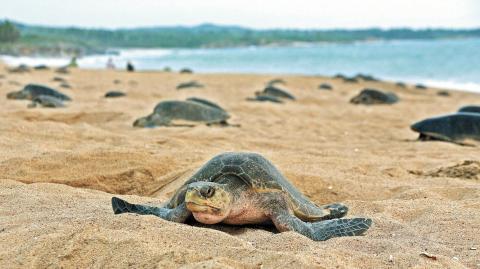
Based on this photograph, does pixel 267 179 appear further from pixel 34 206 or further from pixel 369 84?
pixel 369 84

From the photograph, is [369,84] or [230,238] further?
[369,84]

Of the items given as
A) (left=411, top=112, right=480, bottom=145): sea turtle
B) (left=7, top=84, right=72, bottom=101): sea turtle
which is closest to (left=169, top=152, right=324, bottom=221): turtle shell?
(left=411, top=112, right=480, bottom=145): sea turtle

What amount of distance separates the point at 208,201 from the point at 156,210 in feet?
1.56

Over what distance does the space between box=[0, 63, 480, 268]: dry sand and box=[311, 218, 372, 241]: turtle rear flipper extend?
0.29 ft

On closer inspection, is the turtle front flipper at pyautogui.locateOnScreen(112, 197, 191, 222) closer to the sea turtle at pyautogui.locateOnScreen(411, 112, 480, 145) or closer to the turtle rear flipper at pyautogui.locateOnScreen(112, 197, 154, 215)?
the turtle rear flipper at pyautogui.locateOnScreen(112, 197, 154, 215)

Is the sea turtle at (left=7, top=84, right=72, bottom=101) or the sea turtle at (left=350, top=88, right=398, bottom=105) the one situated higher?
the sea turtle at (left=7, top=84, right=72, bottom=101)

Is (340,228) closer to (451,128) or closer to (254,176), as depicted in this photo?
(254,176)

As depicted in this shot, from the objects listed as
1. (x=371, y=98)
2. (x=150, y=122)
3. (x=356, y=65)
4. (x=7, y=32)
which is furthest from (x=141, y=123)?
(x=7, y=32)

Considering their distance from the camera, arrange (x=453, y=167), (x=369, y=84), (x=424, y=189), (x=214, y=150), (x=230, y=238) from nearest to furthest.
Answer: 1. (x=230, y=238)
2. (x=424, y=189)
3. (x=453, y=167)
4. (x=214, y=150)
5. (x=369, y=84)

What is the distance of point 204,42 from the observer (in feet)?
416

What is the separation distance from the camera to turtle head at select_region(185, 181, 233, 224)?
2863 mm

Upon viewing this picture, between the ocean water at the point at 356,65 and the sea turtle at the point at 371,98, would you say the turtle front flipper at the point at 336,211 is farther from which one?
the ocean water at the point at 356,65

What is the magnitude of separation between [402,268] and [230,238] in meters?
0.79

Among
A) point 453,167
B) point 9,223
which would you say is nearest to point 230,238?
point 9,223
